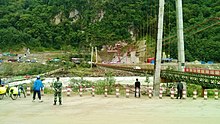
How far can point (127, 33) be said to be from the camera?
10588 centimetres

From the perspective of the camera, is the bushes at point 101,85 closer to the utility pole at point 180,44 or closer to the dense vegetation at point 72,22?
the utility pole at point 180,44

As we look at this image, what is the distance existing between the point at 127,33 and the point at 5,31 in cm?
3714

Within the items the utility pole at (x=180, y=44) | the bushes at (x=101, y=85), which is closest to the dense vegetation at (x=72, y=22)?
the utility pole at (x=180, y=44)

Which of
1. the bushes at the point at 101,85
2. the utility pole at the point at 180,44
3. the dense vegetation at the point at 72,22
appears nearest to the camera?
the bushes at the point at 101,85

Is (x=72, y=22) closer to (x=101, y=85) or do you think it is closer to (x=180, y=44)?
(x=180, y=44)

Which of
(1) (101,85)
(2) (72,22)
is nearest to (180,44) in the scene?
(1) (101,85)

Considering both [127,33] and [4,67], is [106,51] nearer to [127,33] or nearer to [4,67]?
[127,33]

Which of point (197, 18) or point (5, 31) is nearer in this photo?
point (197, 18)

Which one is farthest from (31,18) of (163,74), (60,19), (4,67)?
(163,74)

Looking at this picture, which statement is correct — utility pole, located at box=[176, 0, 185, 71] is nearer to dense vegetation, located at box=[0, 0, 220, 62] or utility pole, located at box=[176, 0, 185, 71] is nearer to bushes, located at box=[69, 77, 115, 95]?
bushes, located at box=[69, 77, 115, 95]

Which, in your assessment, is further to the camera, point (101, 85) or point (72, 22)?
point (72, 22)

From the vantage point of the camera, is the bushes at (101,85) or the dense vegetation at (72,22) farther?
the dense vegetation at (72,22)

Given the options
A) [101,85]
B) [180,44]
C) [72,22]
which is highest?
[72,22]

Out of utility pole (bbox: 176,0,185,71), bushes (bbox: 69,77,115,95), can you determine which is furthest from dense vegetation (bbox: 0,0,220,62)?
bushes (bbox: 69,77,115,95)
